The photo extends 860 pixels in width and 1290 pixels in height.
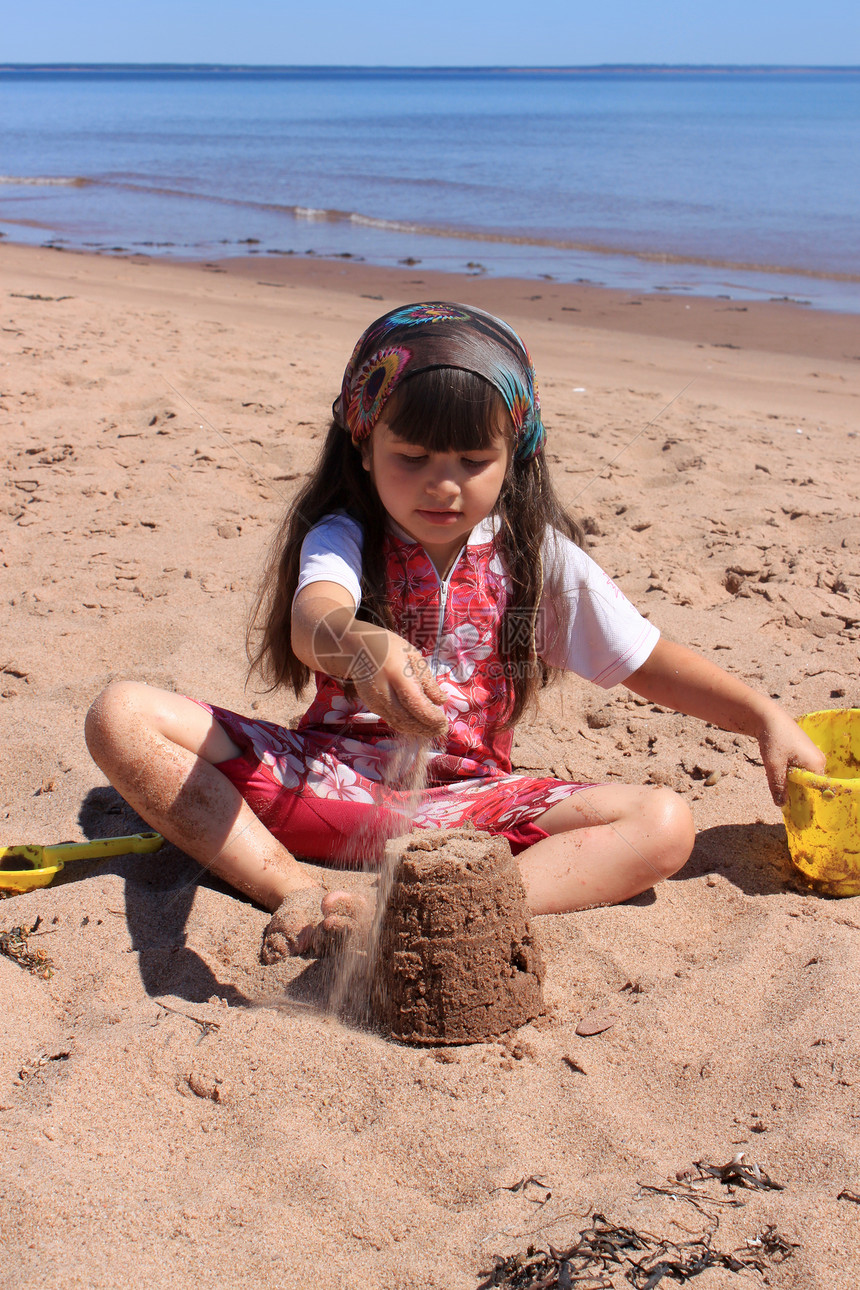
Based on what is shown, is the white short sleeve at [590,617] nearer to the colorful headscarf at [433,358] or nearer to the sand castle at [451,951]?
the colorful headscarf at [433,358]

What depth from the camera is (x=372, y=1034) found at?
72.7 inches

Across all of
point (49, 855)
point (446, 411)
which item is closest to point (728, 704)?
point (446, 411)

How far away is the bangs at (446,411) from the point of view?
2057mm

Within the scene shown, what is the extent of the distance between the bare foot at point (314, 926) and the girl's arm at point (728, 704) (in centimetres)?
98

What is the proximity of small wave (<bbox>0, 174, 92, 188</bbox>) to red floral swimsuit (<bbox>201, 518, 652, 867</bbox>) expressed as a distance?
21504 mm

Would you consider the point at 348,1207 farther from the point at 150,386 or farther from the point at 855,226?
the point at 855,226

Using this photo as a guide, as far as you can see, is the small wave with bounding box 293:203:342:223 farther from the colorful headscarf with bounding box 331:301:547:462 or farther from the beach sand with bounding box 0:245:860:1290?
the colorful headscarf with bounding box 331:301:547:462

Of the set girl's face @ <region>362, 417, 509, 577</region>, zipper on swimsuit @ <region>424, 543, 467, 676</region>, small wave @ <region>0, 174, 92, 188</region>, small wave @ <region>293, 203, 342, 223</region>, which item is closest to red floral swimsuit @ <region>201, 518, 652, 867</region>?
zipper on swimsuit @ <region>424, 543, 467, 676</region>

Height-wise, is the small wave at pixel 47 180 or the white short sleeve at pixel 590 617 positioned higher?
the small wave at pixel 47 180

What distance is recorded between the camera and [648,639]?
2.56 metres

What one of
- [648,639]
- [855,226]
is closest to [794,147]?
[855,226]

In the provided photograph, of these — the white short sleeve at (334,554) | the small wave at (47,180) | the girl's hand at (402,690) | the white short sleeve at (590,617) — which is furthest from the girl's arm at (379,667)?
the small wave at (47,180)

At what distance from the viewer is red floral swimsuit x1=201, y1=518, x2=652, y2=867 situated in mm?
2408

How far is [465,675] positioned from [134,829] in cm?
95
